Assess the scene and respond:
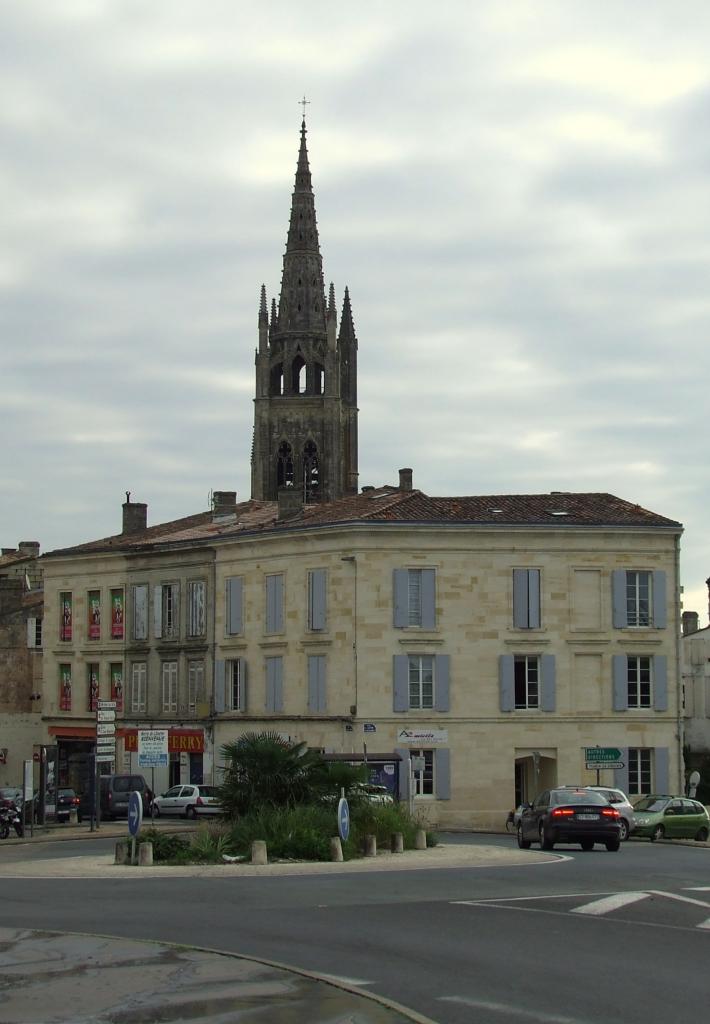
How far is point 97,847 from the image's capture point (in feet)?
128

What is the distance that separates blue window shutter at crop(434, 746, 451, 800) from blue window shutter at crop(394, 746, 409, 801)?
100 cm

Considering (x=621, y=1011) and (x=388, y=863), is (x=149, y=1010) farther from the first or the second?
(x=388, y=863)

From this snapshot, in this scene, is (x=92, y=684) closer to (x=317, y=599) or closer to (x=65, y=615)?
(x=65, y=615)

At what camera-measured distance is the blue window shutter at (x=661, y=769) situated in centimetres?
5797

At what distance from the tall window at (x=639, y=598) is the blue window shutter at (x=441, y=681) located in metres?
6.34

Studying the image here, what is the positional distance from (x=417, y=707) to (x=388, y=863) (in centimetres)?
2624

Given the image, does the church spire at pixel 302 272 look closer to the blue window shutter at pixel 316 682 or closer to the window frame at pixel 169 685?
the window frame at pixel 169 685

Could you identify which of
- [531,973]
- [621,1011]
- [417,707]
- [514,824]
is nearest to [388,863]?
[531,973]

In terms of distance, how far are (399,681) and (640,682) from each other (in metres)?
8.32

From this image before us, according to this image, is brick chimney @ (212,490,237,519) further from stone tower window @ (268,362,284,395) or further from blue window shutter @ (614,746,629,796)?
stone tower window @ (268,362,284,395)

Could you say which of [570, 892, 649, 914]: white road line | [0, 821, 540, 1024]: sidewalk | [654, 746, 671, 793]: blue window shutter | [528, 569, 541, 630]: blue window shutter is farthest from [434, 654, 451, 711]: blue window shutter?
[0, 821, 540, 1024]: sidewalk

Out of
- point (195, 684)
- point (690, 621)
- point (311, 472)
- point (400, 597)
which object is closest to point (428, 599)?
point (400, 597)

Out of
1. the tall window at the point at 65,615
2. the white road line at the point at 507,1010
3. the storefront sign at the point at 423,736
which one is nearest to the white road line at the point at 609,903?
the white road line at the point at 507,1010

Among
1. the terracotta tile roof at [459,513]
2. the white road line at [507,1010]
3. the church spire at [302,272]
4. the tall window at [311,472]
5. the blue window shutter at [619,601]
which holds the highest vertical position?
the church spire at [302,272]
